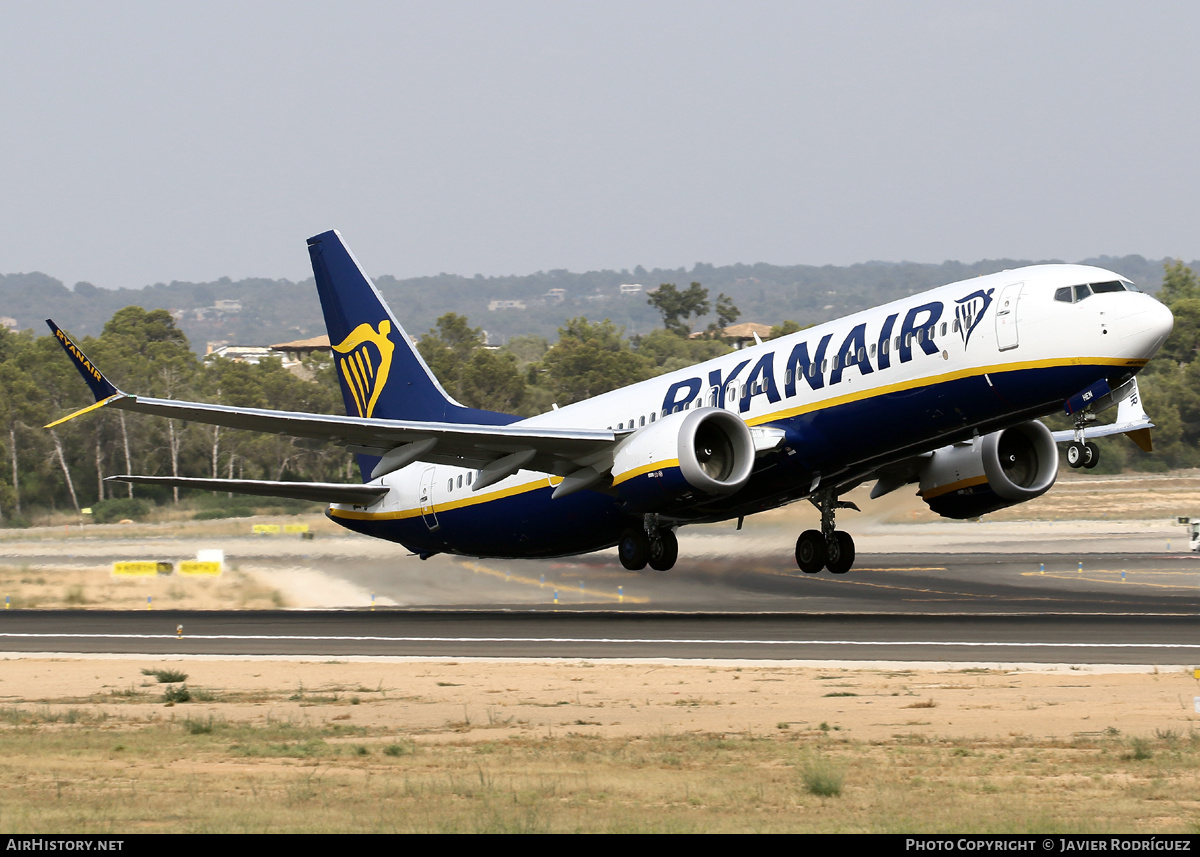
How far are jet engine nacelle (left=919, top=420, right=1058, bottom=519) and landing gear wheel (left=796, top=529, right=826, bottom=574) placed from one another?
3.55m

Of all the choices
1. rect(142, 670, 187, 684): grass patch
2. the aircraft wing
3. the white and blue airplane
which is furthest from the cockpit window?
rect(142, 670, 187, 684): grass patch

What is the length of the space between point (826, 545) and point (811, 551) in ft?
1.46

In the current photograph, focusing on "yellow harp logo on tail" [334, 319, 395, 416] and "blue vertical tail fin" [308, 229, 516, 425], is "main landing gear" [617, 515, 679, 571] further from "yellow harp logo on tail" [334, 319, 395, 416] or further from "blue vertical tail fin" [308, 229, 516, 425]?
"yellow harp logo on tail" [334, 319, 395, 416]

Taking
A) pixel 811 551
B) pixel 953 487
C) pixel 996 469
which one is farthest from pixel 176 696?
pixel 996 469

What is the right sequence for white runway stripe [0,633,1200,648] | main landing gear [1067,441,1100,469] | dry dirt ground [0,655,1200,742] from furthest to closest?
main landing gear [1067,441,1100,469]
white runway stripe [0,633,1200,648]
dry dirt ground [0,655,1200,742]

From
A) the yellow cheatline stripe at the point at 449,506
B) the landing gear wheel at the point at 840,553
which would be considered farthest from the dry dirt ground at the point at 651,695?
the landing gear wheel at the point at 840,553

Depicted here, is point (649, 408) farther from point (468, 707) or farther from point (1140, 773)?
point (1140, 773)

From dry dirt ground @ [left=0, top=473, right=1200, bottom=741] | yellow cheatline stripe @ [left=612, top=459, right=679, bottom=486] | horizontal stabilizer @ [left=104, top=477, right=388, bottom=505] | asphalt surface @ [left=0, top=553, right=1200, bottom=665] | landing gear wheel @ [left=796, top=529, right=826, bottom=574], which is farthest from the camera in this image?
landing gear wheel @ [left=796, top=529, right=826, bottom=574]

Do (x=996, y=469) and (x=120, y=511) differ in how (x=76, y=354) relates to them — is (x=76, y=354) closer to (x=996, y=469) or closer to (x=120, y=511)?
(x=996, y=469)

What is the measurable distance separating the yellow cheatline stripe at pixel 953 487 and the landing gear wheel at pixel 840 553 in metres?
2.80

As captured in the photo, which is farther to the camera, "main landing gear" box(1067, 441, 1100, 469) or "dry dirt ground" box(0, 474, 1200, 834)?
"main landing gear" box(1067, 441, 1100, 469)

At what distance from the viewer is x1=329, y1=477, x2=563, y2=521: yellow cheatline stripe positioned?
3678 cm

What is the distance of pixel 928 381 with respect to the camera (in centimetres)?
2927

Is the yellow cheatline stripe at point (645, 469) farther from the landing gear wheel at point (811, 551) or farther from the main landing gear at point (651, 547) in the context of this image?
the landing gear wheel at point (811, 551)
